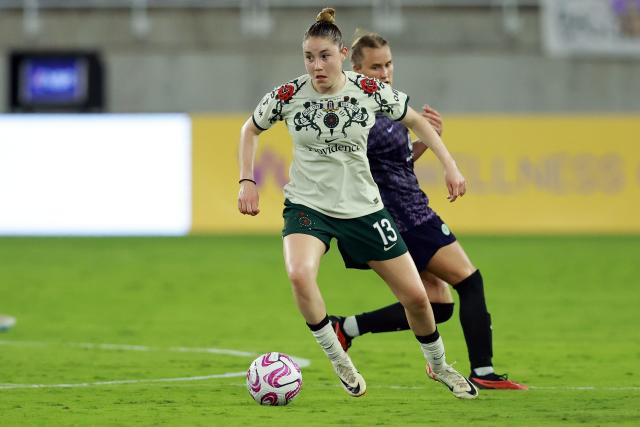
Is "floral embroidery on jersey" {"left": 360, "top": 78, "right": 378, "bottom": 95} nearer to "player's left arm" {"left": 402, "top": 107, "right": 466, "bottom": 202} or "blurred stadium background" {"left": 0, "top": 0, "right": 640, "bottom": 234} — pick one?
"player's left arm" {"left": 402, "top": 107, "right": 466, "bottom": 202}

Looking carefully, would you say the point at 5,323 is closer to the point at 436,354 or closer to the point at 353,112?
the point at 436,354

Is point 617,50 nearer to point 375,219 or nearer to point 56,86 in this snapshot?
point 56,86

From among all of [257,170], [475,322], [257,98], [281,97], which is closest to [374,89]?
[281,97]

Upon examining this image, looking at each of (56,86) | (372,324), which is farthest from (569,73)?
(372,324)

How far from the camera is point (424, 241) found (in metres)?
7.85

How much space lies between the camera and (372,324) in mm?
8383

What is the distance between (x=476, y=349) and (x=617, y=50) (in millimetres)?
17726

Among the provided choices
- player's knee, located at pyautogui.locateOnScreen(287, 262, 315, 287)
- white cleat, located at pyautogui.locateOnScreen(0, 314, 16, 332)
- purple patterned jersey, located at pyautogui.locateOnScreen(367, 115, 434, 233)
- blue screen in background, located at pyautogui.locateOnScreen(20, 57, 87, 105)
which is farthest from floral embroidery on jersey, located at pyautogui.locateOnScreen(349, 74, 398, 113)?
blue screen in background, located at pyautogui.locateOnScreen(20, 57, 87, 105)

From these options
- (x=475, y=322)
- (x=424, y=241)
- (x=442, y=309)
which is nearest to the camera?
(x=424, y=241)

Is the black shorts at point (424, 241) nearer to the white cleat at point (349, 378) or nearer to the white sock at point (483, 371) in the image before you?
the white sock at point (483, 371)

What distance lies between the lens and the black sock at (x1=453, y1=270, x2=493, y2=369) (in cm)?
794

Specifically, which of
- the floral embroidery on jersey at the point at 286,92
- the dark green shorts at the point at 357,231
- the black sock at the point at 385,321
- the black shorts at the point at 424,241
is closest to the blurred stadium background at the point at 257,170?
the black sock at the point at 385,321

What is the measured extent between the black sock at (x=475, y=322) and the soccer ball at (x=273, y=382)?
115cm

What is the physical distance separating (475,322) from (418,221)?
25.6 inches
